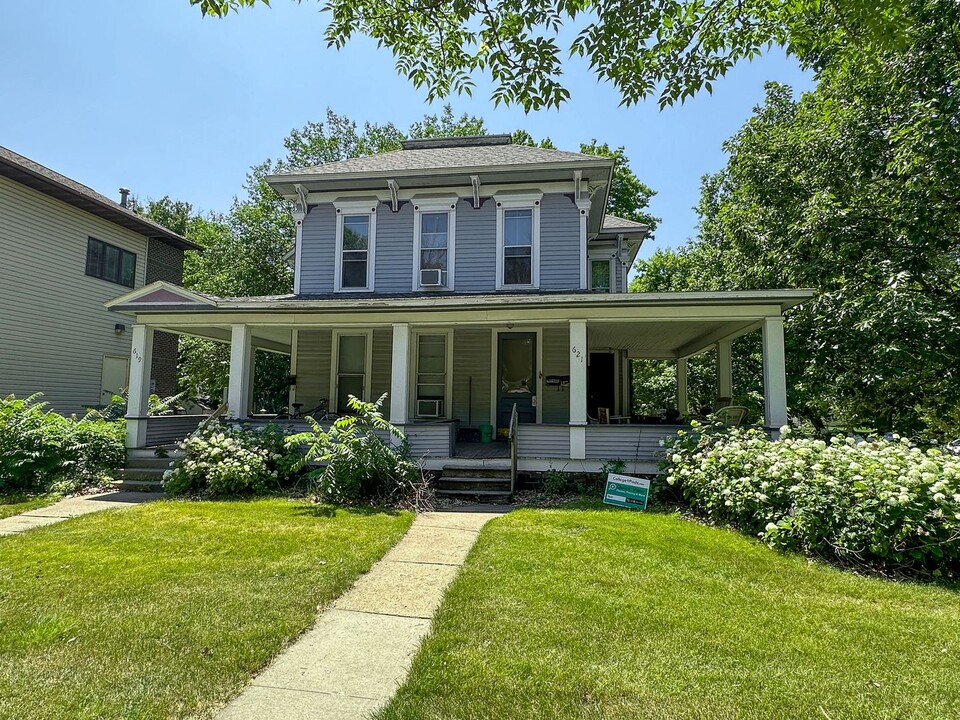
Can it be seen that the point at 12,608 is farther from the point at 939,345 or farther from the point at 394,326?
the point at 939,345

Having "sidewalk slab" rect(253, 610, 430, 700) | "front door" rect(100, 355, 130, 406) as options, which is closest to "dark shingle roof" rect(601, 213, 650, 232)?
"sidewalk slab" rect(253, 610, 430, 700)

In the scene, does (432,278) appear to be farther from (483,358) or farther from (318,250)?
(318,250)

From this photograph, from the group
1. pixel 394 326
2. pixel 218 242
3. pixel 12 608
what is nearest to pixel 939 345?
pixel 394 326

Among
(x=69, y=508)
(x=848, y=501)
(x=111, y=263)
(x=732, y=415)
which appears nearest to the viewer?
(x=848, y=501)

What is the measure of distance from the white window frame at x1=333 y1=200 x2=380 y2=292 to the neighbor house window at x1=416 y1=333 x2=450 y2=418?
1.85 metres

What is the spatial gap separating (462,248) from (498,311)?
3.18 meters

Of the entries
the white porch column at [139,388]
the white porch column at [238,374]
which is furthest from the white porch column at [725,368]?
the white porch column at [139,388]

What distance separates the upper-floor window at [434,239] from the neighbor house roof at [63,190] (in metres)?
10.1

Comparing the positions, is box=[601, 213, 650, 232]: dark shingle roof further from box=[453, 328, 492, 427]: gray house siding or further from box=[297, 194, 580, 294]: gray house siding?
box=[453, 328, 492, 427]: gray house siding

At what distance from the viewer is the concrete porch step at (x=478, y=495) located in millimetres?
8547

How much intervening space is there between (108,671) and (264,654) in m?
0.85

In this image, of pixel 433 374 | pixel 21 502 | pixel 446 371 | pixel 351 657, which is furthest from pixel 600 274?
pixel 21 502

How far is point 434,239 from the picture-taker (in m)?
11.8

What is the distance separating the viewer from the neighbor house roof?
→ 13133 millimetres
